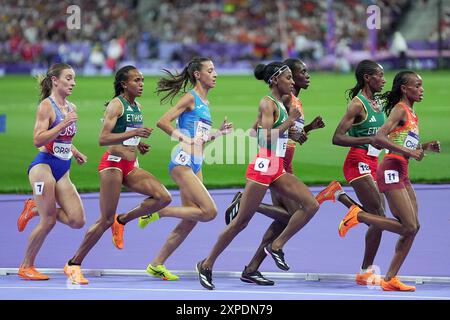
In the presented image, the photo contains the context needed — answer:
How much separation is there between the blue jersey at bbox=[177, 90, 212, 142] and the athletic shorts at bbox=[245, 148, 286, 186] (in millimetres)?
826

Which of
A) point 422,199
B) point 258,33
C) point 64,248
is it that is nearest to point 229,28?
point 258,33

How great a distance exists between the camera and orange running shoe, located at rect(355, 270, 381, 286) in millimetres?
10227

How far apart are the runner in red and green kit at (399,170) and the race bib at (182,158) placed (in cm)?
169

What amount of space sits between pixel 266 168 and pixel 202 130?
1023 mm

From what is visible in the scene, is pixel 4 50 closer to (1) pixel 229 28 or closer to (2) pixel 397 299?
(1) pixel 229 28

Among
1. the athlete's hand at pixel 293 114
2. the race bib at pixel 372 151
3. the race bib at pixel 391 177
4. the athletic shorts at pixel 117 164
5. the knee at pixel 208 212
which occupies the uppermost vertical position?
the athlete's hand at pixel 293 114

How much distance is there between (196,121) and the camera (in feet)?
35.5

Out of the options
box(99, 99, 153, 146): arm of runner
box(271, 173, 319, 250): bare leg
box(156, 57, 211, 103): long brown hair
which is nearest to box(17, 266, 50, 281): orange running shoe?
box(99, 99, 153, 146): arm of runner

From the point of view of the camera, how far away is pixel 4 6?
2323 inches

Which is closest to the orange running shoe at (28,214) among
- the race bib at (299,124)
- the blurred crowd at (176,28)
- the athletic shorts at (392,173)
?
the race bib at (299,124)

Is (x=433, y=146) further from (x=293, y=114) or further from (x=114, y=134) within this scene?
(x=114, y=134)

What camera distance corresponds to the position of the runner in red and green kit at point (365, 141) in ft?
34.6

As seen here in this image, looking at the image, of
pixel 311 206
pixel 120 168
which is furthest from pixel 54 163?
pixel 311 206

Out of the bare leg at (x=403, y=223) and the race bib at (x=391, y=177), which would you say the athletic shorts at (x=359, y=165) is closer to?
the race bib at (x=391, y=177)
